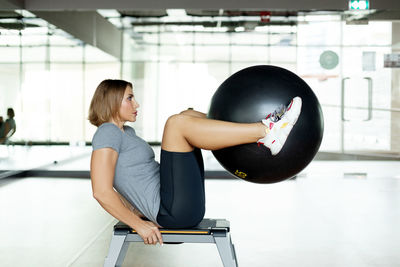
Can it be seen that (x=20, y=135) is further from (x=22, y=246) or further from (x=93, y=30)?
(x=22, y=246)

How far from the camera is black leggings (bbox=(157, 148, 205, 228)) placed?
1.87m

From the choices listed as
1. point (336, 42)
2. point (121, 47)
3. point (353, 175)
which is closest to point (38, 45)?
point (121, 47)

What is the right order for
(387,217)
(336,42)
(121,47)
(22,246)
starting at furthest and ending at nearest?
(121,47) → (336,42) → (387,217) → (22,246)

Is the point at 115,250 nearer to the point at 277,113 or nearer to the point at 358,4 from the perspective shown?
the point at 277,113

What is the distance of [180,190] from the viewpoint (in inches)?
74.5

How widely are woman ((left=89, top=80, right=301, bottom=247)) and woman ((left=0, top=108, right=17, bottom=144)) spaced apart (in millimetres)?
4868

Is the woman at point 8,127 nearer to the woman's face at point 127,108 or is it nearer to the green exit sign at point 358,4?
the woman's face at point 127,108

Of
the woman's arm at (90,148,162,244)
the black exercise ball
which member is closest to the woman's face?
the woman's arm at (90,148,162,244)

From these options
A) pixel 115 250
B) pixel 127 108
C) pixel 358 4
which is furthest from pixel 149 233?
pixel 358 4

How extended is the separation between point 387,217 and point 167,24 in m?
4.28

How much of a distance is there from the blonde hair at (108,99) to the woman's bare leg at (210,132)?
0.29 metres

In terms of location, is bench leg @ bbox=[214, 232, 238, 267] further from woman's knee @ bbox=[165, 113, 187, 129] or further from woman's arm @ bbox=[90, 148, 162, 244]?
woman's knee @ bbox=[165, 113, 187, 129]

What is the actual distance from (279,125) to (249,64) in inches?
206

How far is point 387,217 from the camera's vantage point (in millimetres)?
3814
